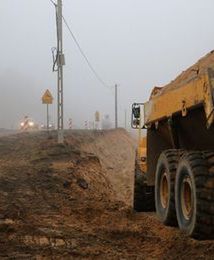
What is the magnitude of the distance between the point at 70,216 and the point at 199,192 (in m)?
4.20

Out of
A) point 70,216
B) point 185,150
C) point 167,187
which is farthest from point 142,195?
point 185,150

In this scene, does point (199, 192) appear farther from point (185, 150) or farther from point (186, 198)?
point (185, 150)

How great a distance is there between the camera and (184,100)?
28.5 feet

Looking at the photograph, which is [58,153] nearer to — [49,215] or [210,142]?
[49,215]

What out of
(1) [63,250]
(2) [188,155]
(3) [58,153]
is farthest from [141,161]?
(3) [58,153]

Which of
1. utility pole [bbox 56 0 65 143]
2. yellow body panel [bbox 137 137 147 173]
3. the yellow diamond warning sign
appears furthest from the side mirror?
the yellow diamond warning sign

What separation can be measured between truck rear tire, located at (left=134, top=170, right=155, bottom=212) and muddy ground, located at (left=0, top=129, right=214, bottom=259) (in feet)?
0.89

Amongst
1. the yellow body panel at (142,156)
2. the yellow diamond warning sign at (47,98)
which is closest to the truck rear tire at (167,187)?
the yellow body panel at (142,156)

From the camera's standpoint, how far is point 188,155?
28.2 ft

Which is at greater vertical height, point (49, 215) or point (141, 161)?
point (141, 161)

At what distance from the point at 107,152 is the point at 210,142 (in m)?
22.3

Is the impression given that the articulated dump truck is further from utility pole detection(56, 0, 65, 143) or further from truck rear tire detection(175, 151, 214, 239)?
utility pole detection(56, 0, 65, 143)

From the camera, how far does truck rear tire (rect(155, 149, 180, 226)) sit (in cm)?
971

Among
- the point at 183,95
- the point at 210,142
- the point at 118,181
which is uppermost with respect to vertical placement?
the point at 183,95
